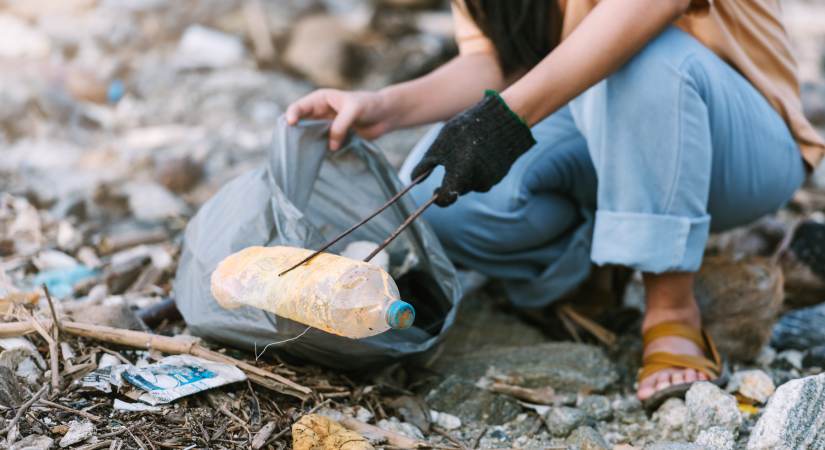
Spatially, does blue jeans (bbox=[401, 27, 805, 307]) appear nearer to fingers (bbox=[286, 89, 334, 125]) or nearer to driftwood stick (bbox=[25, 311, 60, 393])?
fingers (bbox=[286, 89, 334, 125])

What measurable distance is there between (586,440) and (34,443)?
3.03ft

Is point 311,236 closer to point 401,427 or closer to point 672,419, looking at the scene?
point 401,427

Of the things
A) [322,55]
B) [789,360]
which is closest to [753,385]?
[789,360]

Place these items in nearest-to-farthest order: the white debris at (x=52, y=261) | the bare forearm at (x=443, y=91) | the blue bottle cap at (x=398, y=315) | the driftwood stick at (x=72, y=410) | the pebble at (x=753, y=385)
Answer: the blue bottle cap at (x=398, y=315) → the driftwood stick at (x=72, y=410) → the pebble at (x=753, y=385) → the bare forearm at (x=443, y=91) → the white debris at (x=52, y=261)

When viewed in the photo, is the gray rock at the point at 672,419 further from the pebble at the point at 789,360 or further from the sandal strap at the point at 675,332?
the pebble at the point at 789,360

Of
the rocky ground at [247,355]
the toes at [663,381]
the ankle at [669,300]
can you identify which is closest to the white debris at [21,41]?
the rocky ground at [247,355]

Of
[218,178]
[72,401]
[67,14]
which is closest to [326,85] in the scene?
[218,178]

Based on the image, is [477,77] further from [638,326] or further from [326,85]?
[326,85]

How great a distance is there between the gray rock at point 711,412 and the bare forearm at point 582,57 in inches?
23.8

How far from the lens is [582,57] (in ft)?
4.85

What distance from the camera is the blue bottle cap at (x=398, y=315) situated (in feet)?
3.88

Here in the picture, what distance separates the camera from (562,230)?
2.05 metres

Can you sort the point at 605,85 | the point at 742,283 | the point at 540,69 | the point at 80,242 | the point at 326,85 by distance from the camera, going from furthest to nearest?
the point at 326,85 → the point at 80,242 → the point at 742,283 → the point at 605,85 → the point at 540,69

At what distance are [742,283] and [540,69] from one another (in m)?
0.78
